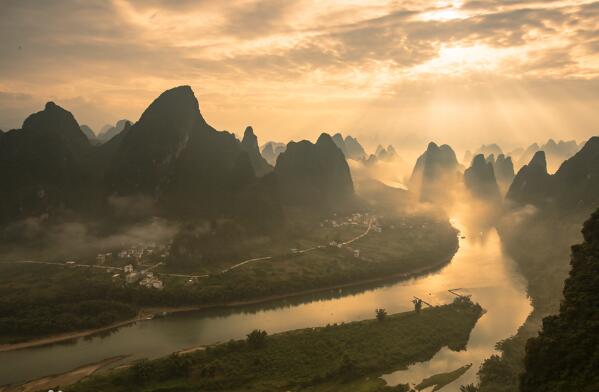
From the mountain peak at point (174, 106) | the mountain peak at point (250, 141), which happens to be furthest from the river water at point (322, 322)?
the mountain peak at point (250, 141)

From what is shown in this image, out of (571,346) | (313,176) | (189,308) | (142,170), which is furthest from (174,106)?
(571,346)

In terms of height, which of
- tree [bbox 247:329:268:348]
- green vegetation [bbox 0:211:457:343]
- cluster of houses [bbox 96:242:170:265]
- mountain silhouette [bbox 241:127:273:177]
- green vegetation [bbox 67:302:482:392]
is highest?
mountain silhouette [bbox 241:127:273:177]

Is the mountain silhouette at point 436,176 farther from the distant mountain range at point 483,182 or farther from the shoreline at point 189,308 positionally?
the shoreline at point 189,308

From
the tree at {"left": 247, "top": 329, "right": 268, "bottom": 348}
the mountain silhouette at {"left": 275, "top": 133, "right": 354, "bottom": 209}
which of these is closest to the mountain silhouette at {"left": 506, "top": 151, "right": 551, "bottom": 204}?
the mountain silhouette at {"left": 275, "top": 133, "right": 354, "bottom": 209}

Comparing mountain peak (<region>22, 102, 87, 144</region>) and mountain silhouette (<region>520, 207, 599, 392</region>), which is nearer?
mountain silhouette (<region>520, 207, 599, 392</region>)

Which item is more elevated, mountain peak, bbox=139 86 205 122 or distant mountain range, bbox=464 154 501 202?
mountain peak, bbox=139 86 205 122

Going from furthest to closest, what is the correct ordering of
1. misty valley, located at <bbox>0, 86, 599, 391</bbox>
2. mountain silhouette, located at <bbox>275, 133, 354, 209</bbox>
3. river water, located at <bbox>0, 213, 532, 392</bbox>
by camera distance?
mountain silhouette, located at <bbox>275, 133, 354, 209</bbox>
river water, located at <bbox>0, 213, 532, 392</bbox>
misty valley, located at <bbox>0, 86, 599, 391</bbox>

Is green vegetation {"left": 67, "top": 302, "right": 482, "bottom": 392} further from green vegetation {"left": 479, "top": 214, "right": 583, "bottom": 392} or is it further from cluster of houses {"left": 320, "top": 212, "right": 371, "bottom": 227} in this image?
cluster of houses {"left": 320, "top": 212, "right": 371, "bottom": 227}
